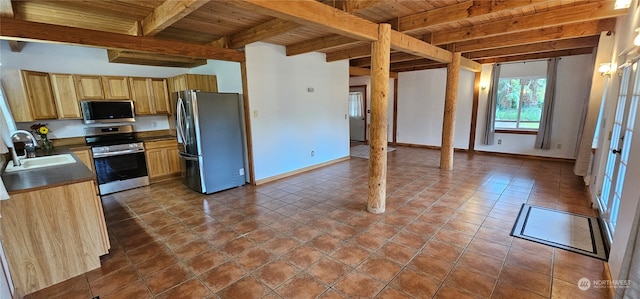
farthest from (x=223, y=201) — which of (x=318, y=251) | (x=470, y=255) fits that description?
(x=470, y=255)

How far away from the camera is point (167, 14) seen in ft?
8.18

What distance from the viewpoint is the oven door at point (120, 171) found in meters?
4.07

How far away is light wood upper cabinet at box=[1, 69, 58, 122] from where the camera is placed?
11.2ft

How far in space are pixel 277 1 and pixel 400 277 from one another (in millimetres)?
2386

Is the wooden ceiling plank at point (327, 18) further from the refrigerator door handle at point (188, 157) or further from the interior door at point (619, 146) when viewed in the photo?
the refrigerator door handle at point (188, 157)

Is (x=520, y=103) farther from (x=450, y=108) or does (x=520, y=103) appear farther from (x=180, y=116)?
(x=180, y=116)

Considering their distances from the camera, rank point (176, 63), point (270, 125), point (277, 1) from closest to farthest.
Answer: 1. point (277, 1)
2. point (270, 125)
3. point (176, 63)

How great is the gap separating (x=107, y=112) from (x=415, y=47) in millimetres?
4965

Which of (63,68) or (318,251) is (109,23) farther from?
(318,251)

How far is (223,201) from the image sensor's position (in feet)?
12.5

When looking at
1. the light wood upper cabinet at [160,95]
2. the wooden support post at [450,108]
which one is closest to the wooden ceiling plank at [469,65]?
the wooden support post at [450,108]

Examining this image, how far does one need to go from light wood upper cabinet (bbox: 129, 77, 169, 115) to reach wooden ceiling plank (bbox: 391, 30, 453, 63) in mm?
4217

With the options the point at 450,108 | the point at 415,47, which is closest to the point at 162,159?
the point at 415,47

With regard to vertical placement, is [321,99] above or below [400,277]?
above
